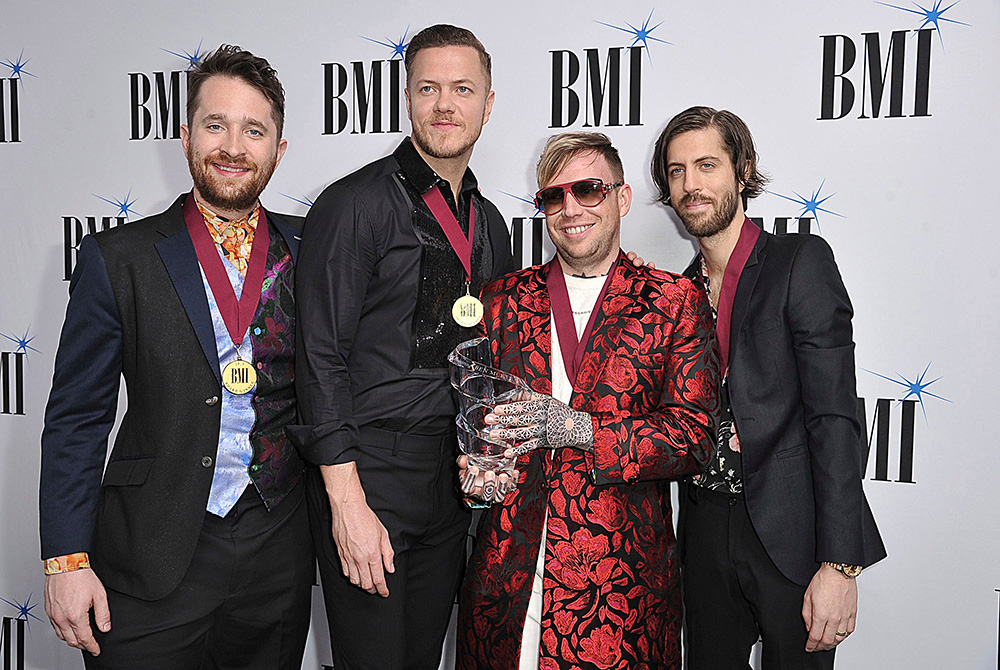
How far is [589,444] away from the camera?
6.25 feet

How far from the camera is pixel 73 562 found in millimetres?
1961

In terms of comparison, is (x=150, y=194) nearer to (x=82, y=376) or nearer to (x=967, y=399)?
(x=82, y=376)

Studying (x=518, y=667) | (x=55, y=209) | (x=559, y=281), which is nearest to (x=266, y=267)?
(x=559, y=281)

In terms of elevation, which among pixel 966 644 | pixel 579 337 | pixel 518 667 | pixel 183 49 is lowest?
pixel 966 644

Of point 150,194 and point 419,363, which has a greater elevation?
point 150,194

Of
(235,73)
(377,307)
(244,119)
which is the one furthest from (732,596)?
(235,73)

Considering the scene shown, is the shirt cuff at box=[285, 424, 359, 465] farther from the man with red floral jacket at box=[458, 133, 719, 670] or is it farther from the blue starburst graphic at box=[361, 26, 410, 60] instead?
the blue starburst graphic at box=[361, 26, 410, 60]

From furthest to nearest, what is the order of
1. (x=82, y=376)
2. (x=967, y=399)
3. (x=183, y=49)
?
(x=183, y=49)
(x=967, y=399)
(x=82, y=376)

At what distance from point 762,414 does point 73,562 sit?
1721 mm

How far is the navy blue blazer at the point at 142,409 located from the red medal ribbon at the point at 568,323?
0.83 meters

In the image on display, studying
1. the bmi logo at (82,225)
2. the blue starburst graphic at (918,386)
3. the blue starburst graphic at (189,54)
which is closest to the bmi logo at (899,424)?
the blue starburst graphic at (918,386)

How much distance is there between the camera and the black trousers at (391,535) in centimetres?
212

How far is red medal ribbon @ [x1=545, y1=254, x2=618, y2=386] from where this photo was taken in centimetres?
203

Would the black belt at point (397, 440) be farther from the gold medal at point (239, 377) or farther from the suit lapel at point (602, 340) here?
the suit lapel at point (602, 340)
